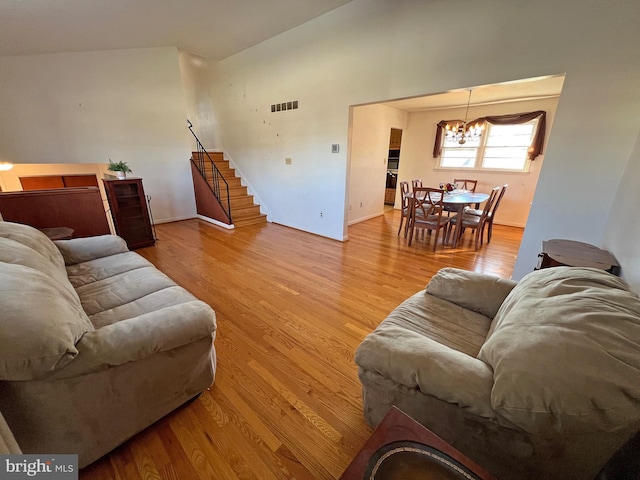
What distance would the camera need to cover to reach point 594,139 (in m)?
2.09

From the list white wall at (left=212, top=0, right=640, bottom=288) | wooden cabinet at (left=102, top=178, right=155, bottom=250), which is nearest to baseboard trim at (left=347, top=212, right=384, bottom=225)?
white wall at (left=212, top=0, right=640, bottom=288)

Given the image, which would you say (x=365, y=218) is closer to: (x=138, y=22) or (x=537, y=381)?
(x=138, y=22)

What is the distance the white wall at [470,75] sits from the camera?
1.98 m

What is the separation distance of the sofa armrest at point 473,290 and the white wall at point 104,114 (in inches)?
217

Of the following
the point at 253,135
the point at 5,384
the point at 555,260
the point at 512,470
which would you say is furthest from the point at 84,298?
the point at 253,135

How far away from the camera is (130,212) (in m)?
3.77

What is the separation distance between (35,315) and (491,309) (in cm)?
216

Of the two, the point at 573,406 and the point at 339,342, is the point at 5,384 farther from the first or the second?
the point at 573,406

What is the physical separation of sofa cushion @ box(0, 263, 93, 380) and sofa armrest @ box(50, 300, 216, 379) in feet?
0.18

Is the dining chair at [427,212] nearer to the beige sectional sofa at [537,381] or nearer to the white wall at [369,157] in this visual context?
the white wall at [369,157]

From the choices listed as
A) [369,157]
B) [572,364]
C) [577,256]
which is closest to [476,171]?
[369,157]

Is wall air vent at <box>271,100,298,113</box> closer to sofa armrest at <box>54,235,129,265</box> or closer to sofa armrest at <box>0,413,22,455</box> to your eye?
sofa armrest at <box>54,235,129,265</box>

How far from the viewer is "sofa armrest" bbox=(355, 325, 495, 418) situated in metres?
0.83

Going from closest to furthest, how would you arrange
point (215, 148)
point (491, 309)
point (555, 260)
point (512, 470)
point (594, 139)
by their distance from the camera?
1. point (512, 470)
2. point (491, 309)
3. point (555, 260)
4. point (594, 139)
5. point (215, 148)
